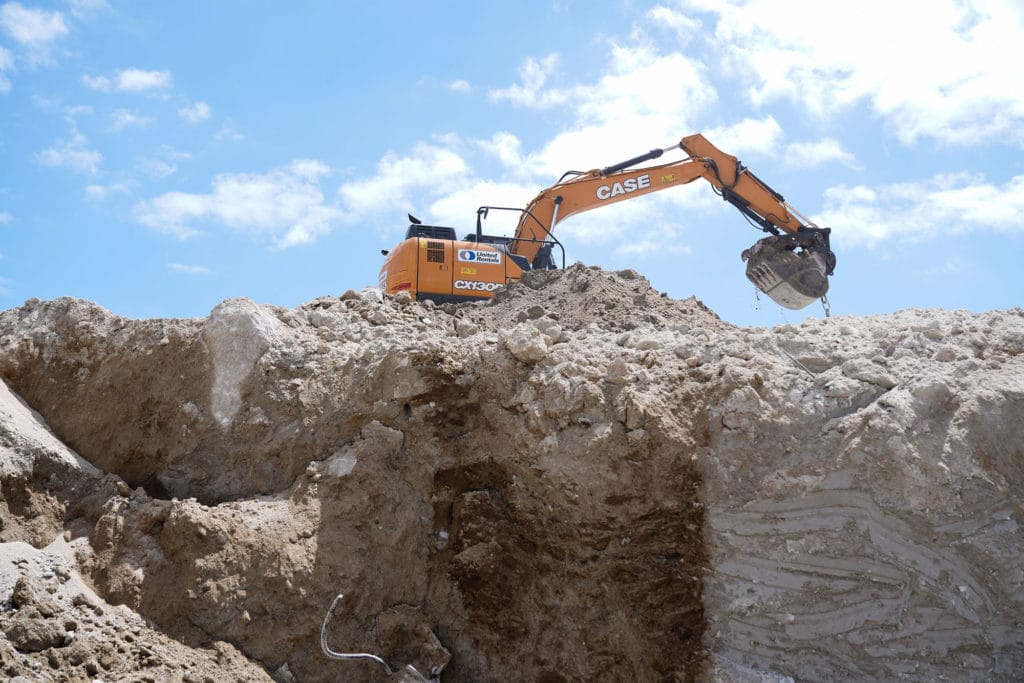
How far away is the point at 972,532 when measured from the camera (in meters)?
5.52

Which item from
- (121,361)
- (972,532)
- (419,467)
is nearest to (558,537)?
(419,467)

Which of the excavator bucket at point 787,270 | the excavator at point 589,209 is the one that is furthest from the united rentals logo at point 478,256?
the excavator bucket at point 787,270

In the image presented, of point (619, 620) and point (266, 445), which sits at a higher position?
point (266, 445)

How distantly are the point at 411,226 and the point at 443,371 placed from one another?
470 centimetres

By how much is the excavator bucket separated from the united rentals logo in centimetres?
310

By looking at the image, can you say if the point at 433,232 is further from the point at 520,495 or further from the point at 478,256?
the point at 520,495

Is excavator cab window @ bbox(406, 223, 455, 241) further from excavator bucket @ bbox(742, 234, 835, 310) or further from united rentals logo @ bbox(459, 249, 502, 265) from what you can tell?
excavator bucket @ bbox(742, 234, 835, 310)

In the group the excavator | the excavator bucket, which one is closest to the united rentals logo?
the excavator

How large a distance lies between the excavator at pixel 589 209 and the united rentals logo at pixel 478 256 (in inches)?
0.5

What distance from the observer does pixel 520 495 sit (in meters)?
6.25

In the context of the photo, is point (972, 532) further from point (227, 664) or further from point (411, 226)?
point (411, 226)

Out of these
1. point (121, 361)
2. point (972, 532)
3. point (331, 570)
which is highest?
point (121, 361)

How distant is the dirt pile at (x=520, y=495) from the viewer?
5.54 meters

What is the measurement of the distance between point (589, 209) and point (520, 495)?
6.05 metres
